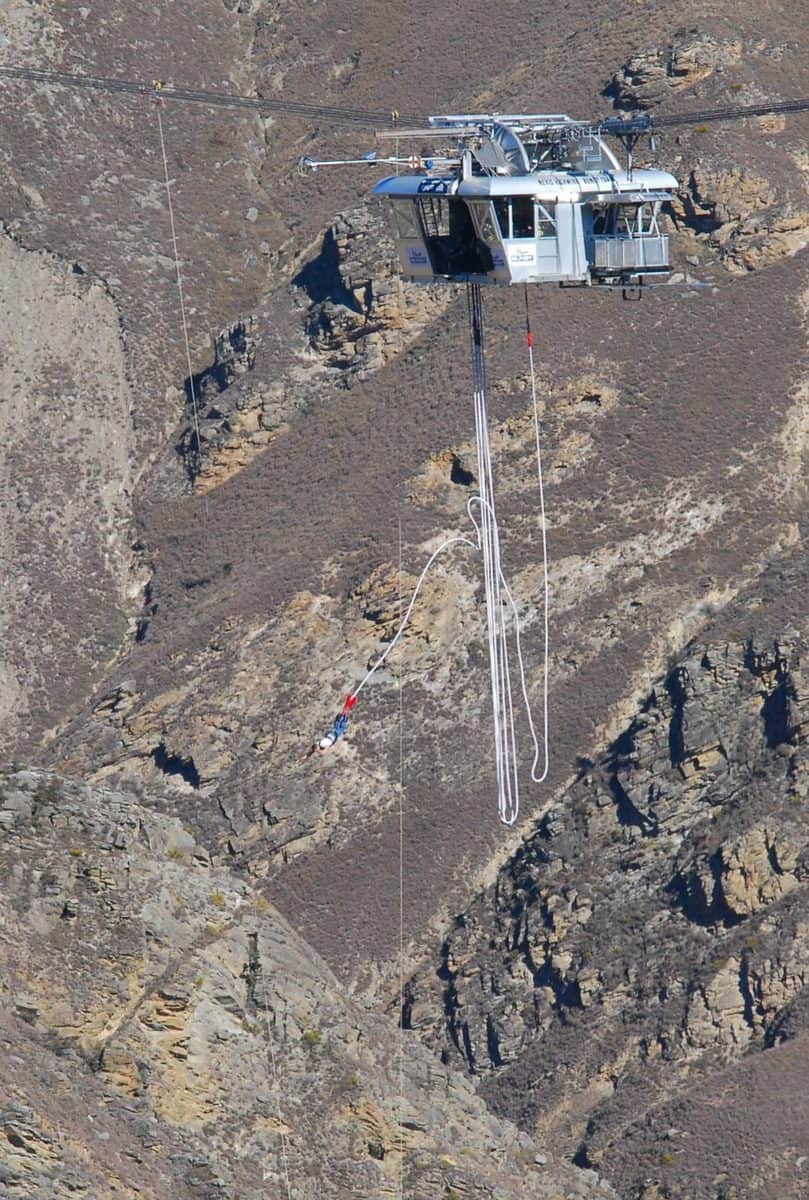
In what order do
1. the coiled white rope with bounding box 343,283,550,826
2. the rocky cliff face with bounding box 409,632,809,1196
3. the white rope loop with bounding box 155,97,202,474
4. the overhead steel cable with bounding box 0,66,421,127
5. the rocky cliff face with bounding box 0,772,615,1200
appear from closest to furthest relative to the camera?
the rocky cliff face with bounding box 0,772,615,1200 → the rocky cliff face with bounding box 409,632,809,1196 → the coiled white rope with bounding box 343,283,550,826 → the white rope loop with bounding box 155,97,202,474 → the overhead steel cable with bounding box 0,66,421,127

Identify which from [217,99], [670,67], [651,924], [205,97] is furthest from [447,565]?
[205,97]

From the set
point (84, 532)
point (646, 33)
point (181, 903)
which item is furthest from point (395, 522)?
point (181, 903)

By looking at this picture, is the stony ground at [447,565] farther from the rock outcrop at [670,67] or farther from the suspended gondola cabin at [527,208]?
the suspended gondola cabin at [527,208]

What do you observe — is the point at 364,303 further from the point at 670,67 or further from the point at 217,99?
the point at 217,99

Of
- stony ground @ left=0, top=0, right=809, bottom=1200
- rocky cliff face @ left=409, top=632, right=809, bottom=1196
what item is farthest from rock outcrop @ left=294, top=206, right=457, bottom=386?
rocky cliff face @ left=409, top=632, right=809, bottom=1196

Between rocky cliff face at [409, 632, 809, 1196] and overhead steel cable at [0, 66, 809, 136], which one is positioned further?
A: overhead steel cable at [0, 66, 809, 136]

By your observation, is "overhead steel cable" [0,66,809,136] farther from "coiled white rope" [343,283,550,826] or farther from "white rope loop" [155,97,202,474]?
"coiled white rope" [343,283,550,826]
